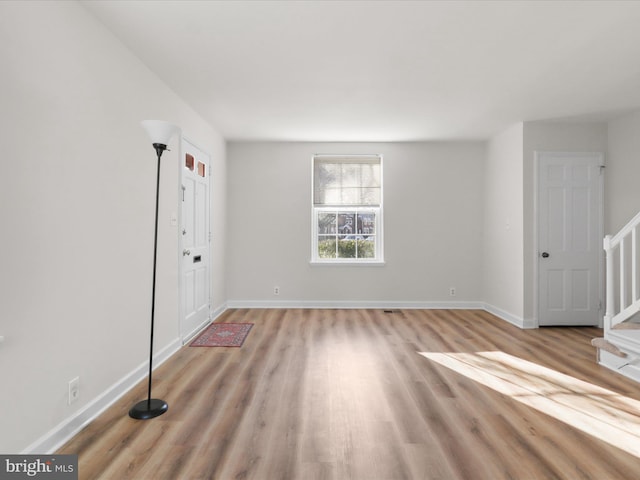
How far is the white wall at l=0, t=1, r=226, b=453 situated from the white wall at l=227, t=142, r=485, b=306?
265 cm

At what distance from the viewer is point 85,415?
7.45 feet

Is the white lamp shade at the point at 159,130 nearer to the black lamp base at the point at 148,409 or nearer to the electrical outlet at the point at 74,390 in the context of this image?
the electrical outlet at the point at 74,390

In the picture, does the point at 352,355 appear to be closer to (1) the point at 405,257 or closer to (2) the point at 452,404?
(2) the point at 452,404

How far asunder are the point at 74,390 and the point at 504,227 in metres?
5.32

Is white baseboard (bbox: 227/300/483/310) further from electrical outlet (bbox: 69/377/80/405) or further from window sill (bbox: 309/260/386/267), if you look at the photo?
electrical outlet (bbox: 69/377/80/405)

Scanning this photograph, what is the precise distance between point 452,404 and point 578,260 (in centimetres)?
344

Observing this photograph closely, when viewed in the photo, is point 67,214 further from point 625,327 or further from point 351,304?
point 625,327

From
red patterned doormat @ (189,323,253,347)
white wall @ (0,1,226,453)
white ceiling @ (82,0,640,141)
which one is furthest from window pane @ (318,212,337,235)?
white wall @ (0,1,226,453)

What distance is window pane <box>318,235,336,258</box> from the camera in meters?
5.94

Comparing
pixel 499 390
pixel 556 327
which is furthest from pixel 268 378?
pixel 556 327

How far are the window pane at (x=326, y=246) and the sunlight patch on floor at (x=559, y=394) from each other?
2.61 meters

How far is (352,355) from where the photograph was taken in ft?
11.9

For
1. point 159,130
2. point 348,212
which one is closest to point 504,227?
point 348,212

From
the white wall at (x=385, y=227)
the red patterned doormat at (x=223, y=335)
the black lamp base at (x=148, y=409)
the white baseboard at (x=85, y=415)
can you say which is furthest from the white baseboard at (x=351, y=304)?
the black lamp base at (x=148, y=409)
